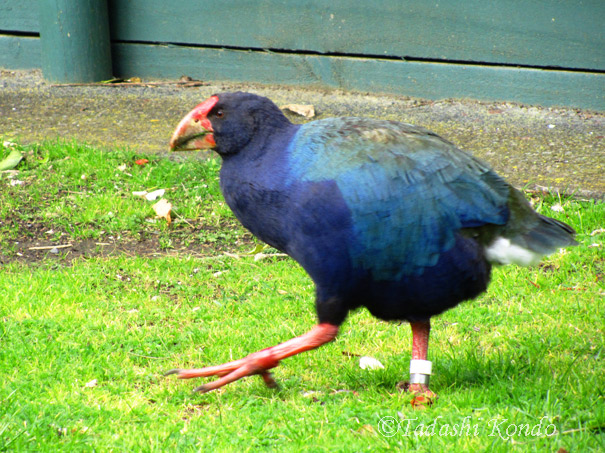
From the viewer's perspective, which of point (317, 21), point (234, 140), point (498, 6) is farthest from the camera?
point (317, 21)

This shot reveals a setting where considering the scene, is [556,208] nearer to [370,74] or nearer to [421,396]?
[421,396]

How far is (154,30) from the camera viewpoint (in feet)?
21.1

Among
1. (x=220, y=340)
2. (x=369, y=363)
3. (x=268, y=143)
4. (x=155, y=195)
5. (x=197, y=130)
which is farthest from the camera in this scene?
(x=155, y=195)

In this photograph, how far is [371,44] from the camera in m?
5.97

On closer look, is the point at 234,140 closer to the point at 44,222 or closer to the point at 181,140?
the point at 181,140

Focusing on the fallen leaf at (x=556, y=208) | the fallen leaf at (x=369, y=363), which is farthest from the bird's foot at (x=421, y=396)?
the fallen leaf at (x=556, y=208)

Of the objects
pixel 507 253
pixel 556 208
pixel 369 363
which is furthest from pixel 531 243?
pixel 556 208

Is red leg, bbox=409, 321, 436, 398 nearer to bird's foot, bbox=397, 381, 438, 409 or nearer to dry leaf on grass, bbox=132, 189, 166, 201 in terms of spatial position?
bird's foot, bbox=397, 381, 438, 409

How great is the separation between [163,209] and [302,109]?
1555 mm

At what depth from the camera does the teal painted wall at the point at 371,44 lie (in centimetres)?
552

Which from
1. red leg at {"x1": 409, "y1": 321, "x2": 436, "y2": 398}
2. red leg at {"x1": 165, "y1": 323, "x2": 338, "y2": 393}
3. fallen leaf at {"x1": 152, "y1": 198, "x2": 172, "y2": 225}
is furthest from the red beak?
fallen leaf at {"x1": 152, "y1": 198, "x2": 172, "y2": 225}

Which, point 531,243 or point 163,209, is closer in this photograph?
point 531,243

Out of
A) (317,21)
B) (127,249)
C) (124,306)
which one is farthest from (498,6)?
(124,306)

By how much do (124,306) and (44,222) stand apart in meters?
1.20
